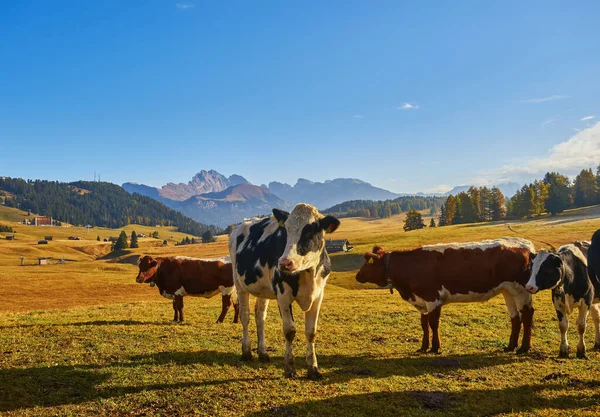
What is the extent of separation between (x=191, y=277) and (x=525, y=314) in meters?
15.5

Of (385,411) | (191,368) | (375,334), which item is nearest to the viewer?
(385,411)

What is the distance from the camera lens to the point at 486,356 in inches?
505

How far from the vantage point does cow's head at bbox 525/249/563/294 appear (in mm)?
12484

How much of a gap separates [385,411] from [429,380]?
2680mm

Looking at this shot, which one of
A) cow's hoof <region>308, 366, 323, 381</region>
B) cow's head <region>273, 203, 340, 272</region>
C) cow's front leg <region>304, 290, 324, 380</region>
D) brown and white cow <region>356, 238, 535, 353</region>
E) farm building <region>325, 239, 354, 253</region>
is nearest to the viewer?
cow's head <region>273, 203, 340, 272</region>

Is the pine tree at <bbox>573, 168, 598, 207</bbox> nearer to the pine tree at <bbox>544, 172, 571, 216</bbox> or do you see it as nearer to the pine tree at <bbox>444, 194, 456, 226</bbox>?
the pine tree at <bbox>544, 172, 571, 216</bbox>

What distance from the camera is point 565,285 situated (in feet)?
42.9

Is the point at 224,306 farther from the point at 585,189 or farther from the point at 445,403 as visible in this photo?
the point at 585,189

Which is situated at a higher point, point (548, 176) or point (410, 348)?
point (548, 176)

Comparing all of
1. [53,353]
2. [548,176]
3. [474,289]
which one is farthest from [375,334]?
[548,176]

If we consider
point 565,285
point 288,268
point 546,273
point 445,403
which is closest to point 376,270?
point 546,273

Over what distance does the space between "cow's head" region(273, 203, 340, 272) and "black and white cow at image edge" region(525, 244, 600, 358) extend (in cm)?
758

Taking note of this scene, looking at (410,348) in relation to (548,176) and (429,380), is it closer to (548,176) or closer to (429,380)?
(429,380)

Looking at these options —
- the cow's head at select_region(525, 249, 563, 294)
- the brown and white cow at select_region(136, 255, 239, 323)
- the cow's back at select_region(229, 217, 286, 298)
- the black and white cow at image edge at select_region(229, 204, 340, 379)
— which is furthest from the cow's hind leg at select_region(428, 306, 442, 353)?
the brown and white cow at select_region(136, 255, 239, 323)
